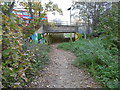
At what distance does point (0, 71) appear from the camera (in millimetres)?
1375

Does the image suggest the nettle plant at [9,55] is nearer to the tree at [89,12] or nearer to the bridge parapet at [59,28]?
the bridge parapet at [59,28]

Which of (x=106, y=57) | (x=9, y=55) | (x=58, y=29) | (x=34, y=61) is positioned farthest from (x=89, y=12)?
(x=9, y=55)

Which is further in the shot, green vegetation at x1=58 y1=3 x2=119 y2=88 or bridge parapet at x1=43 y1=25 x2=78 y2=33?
bridge parapet at x1=43 y1=25 x2=78 y2=33

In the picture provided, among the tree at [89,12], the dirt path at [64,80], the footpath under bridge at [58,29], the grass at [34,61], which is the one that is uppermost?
the tree at [89,12]

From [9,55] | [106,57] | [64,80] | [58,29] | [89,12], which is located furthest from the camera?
[58,29]

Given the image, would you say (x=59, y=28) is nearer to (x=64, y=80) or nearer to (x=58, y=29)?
(x=58, y=29)

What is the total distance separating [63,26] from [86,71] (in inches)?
273

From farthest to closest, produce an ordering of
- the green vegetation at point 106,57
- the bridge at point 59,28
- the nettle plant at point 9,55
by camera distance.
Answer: the bridge at point 59,28 → the nettle plant at point 9,55 → the green vegetation at point 106,57

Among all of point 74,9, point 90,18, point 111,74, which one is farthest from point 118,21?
point 74,9

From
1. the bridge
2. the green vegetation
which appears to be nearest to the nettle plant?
the green vegetation

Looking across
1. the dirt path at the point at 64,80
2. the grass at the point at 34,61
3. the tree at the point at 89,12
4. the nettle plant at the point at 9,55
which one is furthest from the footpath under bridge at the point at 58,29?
the nettle plant at the point at 9,55

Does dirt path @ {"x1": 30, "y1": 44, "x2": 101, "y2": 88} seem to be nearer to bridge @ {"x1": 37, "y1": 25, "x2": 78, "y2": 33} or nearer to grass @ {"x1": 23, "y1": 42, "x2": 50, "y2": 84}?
grass @ {"x1": 23, "y1": 42, "x2": 50, "y2": 84}

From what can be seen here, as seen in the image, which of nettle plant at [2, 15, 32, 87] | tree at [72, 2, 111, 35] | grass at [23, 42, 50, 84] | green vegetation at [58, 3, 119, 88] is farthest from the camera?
tree at [72, 2, 111, 35]

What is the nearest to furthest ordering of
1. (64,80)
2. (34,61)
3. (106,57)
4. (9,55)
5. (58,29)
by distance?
(9,55), (64,80), (34,61), (106,57), (58,29)
